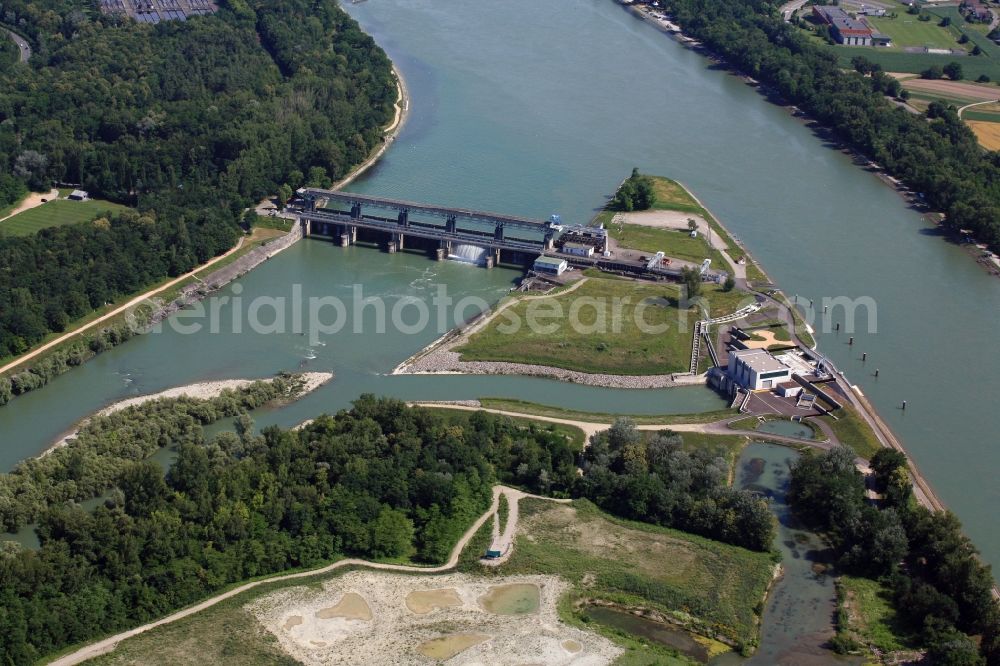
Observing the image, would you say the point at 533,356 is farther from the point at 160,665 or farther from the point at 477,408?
the point at 160,665

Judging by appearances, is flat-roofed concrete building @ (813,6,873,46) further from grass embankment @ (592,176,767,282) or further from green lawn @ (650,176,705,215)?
grass embankment @ (592,176,767,282)

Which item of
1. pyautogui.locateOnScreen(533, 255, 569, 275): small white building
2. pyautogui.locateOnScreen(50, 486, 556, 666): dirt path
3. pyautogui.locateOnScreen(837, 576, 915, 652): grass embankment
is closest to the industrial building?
pyautogui.locateOnScreen(533, 255, 569, 275): small white building

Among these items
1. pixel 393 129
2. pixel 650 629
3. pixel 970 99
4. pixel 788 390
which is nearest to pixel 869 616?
pixel 650 629

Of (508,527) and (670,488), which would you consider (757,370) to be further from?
(508,527)

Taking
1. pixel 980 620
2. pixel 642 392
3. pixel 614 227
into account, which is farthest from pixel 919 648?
pixel 614 227

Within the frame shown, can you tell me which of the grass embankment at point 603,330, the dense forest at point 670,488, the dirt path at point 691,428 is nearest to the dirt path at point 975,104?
the grass embankment at point 603,330
